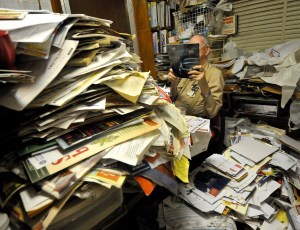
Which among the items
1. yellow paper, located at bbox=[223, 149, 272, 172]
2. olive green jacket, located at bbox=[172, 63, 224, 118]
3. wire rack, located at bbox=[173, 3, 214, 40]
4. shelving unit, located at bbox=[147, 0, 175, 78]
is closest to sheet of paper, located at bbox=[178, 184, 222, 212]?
yellow paper, located at bbox=[223, 149, 272, 172]

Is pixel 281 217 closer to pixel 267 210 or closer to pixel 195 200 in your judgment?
pixel 267 210

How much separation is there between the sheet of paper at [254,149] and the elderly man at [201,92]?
11.7 inches

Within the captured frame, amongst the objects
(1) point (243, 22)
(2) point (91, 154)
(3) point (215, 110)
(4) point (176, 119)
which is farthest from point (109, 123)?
(1) point (243, 22)

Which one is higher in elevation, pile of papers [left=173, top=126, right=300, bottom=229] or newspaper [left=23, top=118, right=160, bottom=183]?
newspaper [left=23, top=118, right=160, bottom=183]

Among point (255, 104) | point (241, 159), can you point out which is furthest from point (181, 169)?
point (255, 104)

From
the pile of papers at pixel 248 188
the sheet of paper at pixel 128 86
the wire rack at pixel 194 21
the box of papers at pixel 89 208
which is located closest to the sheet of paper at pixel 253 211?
the pile of papers at pixel 248 188

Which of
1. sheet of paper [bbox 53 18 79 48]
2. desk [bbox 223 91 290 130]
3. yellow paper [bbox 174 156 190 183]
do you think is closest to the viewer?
sheet of paper [bbox 53 18 79 48]

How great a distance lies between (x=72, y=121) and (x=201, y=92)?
3.52 ft

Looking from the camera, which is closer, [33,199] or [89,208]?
→ [33,199]

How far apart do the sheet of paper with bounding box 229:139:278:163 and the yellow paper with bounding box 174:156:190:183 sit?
2.86ft

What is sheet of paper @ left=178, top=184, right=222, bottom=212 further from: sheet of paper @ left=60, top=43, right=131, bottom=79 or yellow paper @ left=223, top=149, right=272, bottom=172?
sheet of paper @ left=60, top=43, right=131, bottom=79

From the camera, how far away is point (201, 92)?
137cm

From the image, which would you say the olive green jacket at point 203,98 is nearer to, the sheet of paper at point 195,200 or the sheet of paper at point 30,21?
the sheet of paper at point 195,200

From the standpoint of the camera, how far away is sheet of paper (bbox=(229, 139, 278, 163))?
1.31m
